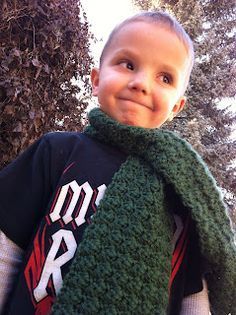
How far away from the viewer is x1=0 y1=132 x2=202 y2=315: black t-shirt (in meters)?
0.96

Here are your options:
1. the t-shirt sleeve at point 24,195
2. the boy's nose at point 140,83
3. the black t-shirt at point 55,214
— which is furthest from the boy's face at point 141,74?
the t-shirt sleeve at point 24,195

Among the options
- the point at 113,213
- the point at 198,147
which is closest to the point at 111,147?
the point at 113,213

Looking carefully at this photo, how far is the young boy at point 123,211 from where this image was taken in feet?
3.02

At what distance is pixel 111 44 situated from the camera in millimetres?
1229

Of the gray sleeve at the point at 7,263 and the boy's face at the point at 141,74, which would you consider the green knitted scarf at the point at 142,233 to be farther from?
the gray sleeve at the point at 7,263

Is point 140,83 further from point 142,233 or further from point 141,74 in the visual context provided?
point 142,233

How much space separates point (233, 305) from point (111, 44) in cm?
86

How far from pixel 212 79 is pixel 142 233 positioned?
964cm

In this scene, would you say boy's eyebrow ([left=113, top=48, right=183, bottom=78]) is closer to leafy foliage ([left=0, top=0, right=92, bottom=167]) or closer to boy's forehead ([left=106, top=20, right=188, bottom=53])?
boy's forehead ([left=106, top=20, right=188, bottom=53])

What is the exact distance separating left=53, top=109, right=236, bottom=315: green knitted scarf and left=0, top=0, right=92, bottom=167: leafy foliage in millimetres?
1522

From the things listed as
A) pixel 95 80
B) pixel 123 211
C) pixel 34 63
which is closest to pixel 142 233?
pixel 123 211

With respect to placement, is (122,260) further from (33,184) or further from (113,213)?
(33,184)

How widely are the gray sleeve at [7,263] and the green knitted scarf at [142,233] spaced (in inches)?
8.4

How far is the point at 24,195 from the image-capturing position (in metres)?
1.06
